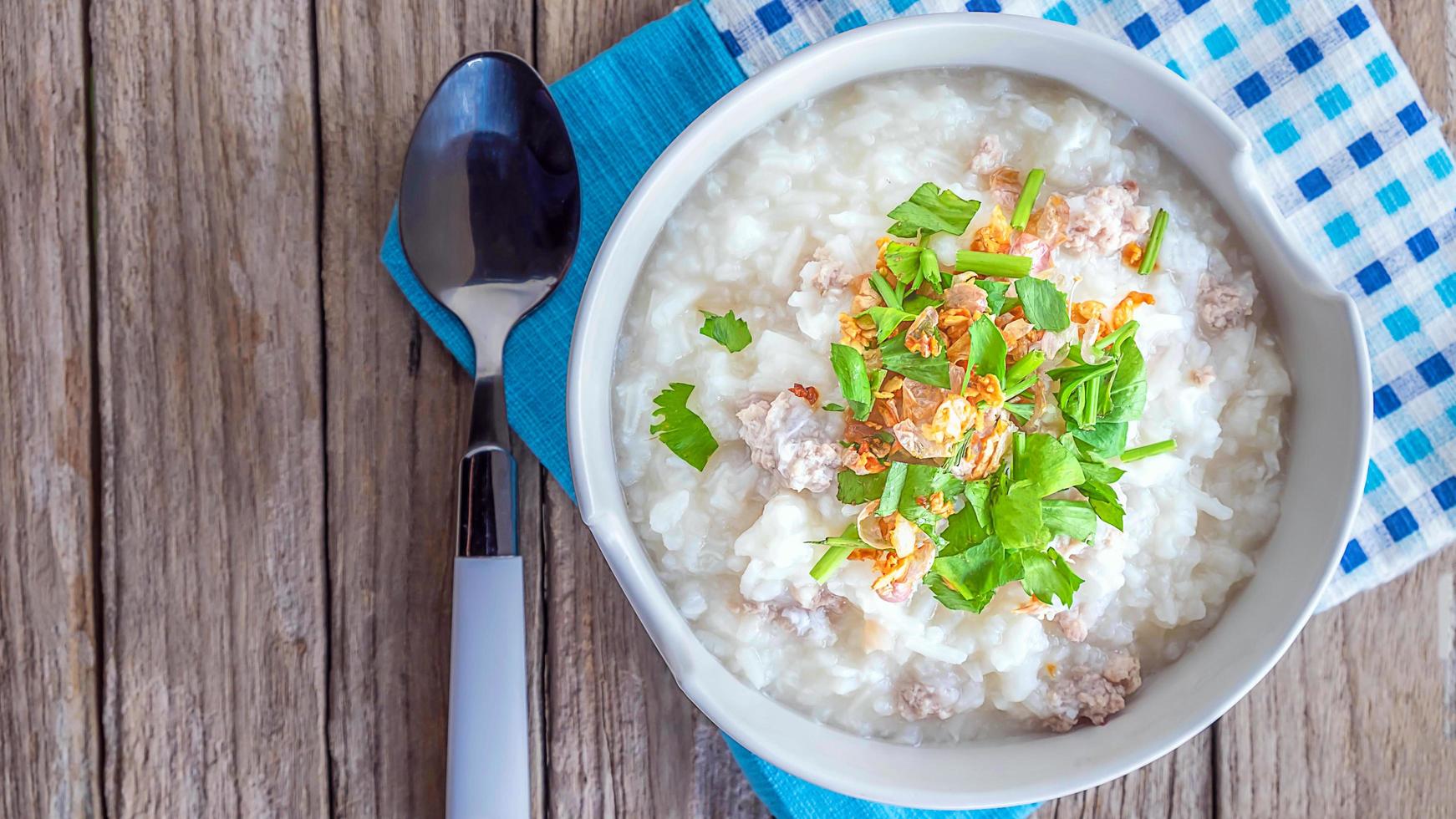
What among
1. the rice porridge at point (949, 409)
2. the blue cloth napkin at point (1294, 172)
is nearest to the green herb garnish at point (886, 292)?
the rice porridge at point (949, 409)

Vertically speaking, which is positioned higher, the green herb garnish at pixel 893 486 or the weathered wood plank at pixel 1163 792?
the green herb garnish at pixel 893 486

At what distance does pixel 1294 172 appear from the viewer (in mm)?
1910

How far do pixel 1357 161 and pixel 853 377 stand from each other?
1121 mm

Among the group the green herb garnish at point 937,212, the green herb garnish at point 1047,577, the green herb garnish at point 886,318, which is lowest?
the green herb garnish at point 1047,577

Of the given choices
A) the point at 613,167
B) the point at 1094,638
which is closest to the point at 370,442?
the point at 613,167

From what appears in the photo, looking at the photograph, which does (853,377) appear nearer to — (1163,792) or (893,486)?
(893,486)

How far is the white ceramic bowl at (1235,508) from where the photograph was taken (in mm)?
1536

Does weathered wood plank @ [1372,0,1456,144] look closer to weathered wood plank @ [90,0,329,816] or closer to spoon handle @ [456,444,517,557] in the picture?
spoon handle @ [456,444,517,557]

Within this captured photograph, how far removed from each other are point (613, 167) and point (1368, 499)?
149cm

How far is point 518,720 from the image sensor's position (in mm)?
1827

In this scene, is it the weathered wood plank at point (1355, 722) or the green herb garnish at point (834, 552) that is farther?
the weathered wood plank at point (1355, 722)

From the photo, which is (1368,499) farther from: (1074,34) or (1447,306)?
(1074,34)

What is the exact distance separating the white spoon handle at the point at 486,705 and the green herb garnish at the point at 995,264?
3.03 ft

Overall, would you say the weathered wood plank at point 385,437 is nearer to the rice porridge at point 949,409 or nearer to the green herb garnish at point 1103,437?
the rice porridge at point 949,409
